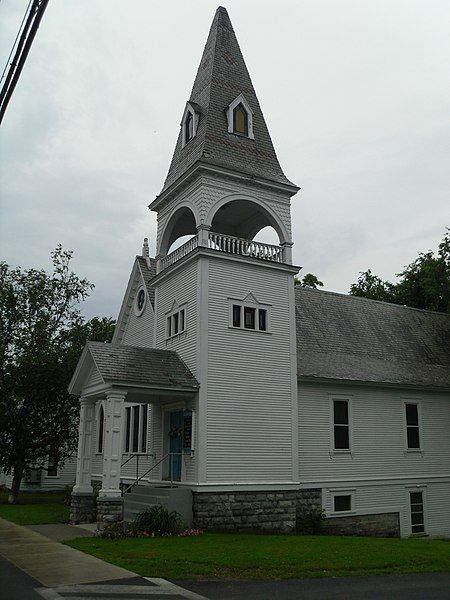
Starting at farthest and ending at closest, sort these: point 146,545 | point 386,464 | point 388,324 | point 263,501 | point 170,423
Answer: point 388,324, point 386,464, point 170,423, point 263,501, point 146,545

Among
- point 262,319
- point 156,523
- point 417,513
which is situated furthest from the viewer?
point 417,513

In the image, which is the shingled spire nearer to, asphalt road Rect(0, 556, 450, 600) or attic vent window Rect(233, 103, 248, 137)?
attic vent window Rect(233, 103, 248, 137)

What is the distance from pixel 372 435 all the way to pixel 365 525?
10.6ft

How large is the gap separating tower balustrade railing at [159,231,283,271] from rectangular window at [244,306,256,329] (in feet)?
5.98

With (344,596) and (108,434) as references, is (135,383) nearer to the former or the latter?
(108,434)

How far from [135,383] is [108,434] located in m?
1.66

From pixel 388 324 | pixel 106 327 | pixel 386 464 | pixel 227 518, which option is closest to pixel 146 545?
pixel 227 518

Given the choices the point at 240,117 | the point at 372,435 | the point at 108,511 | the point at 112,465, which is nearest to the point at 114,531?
the point at 108,511

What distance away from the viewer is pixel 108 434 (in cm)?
1800

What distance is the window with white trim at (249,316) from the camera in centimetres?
2050

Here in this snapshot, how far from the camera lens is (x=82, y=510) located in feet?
66.7

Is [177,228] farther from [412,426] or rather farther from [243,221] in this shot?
[412,426]

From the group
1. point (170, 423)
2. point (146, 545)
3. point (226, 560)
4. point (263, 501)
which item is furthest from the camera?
point (170, 423)

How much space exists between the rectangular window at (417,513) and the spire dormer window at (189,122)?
16097 millimetres
